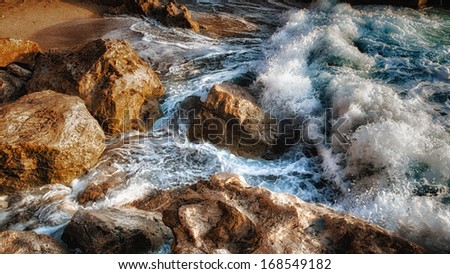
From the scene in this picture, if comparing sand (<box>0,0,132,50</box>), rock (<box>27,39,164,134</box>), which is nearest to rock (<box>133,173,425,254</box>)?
rock (<box>27,39,164,134</box>)

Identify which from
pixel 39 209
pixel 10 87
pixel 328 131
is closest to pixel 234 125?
pixel 328 131

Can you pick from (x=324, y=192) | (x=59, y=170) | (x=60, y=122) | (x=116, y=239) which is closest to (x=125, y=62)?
(x=60, y=122)

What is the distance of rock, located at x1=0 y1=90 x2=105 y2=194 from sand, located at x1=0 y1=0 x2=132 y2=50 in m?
4.13

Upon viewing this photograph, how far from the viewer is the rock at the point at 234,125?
15.8ft

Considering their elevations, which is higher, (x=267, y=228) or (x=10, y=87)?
(x=10, y=87)

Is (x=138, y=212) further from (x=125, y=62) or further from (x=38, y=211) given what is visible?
(x=125, y=62)

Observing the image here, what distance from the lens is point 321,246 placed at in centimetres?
241

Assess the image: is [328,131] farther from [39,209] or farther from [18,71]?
[18,71]

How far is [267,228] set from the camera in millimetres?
2486

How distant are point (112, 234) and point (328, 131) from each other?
3558 millimetres

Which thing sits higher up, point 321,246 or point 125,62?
point 125,62

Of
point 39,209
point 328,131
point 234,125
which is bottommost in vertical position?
point 39,209

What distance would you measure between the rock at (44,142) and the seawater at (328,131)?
188 mm
